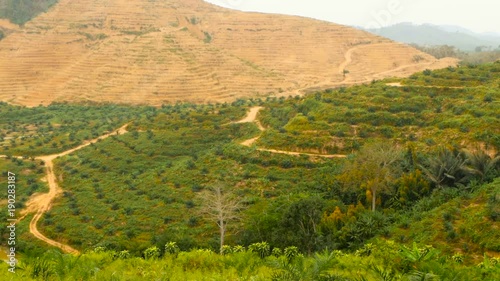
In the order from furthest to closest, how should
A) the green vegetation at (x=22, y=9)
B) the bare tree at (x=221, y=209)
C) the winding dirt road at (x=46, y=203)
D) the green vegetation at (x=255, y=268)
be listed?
the green vegetation at (x=22, y=9)
the winding dirt road at (x=46, y=203)
the bare tree at (x=221, y=209)
the green vegetation at (x=255, y=268)

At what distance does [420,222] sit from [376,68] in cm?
6718

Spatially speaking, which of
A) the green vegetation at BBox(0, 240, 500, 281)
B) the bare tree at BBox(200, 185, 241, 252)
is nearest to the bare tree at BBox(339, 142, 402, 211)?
the bare tree at BBox(200, 185, 241, 252)

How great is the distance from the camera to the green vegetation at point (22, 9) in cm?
8656

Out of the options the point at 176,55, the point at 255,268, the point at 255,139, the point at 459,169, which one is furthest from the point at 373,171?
the point at 176,55

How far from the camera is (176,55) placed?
75812 mm

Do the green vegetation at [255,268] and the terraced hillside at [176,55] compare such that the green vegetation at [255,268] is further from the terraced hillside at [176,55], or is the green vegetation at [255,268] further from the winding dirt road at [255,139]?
the terraced hillside at [176,55]

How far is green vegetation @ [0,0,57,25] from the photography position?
86562 millimetres

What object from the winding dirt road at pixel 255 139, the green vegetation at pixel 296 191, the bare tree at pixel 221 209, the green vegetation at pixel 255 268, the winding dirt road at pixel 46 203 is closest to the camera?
the green vegetation at pixel 255 268

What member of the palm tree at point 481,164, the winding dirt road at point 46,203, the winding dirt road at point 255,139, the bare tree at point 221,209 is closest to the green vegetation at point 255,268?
the bare tree at point 221,209

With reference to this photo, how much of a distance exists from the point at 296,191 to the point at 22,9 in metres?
89.0

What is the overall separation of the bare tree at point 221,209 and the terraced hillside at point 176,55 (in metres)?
45.2

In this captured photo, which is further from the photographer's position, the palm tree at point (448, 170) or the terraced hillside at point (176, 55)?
the terraced hillside at point (176, 55)

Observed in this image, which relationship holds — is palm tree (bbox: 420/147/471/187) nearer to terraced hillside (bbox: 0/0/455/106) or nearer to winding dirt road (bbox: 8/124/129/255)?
winding dirt road (bbox: 8/124/129/255)

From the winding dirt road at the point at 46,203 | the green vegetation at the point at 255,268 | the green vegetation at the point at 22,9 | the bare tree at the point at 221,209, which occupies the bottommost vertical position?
the winding dirt road at the point at 46,203
